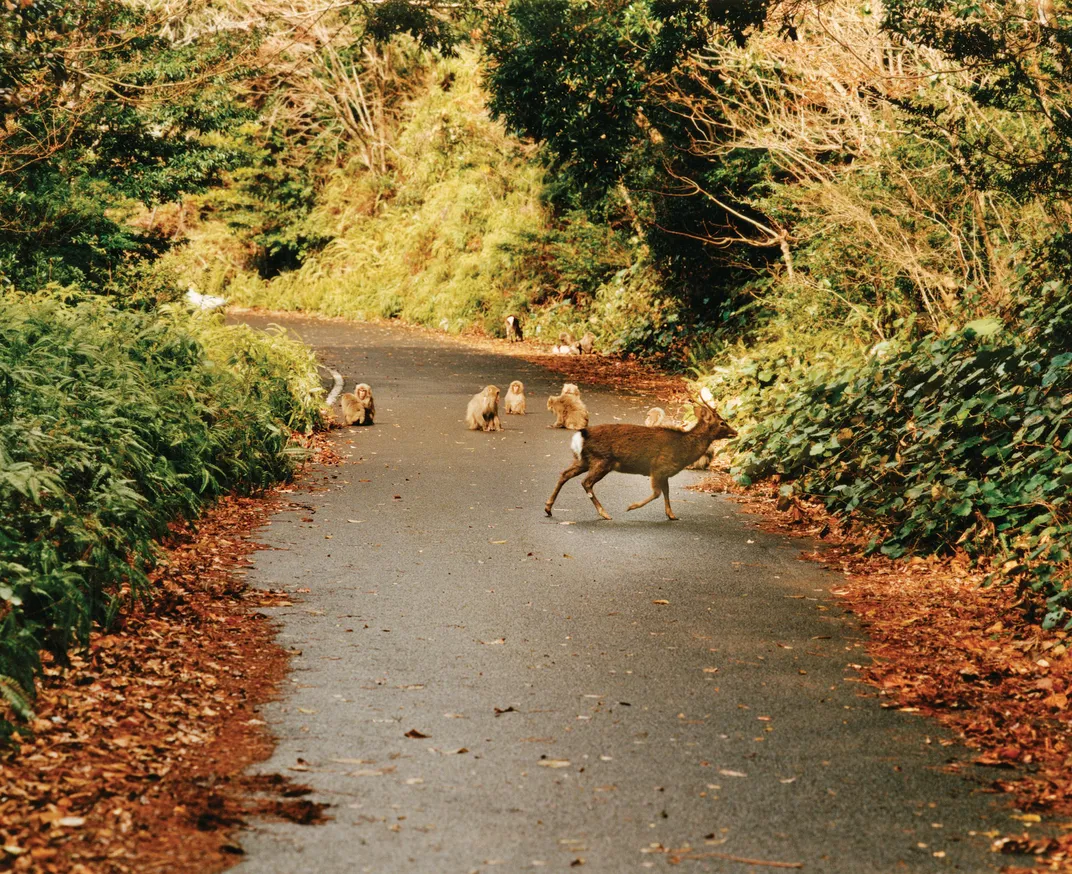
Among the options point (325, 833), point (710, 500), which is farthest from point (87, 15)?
point (325, 833)

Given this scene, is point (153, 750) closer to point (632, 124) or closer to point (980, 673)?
point (980, 673)

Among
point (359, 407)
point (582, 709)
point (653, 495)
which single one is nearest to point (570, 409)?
point (359, 407)

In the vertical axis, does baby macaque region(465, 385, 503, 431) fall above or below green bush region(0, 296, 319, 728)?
below

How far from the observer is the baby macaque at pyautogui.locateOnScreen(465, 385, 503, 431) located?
19.0 m

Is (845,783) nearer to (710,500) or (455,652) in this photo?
(455,652)

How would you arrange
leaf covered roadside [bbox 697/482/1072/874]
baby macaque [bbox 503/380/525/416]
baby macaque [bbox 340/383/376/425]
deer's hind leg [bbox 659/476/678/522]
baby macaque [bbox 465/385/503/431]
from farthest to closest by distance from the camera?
baby macaque [bbox 503/380/525/416] → baby macaque [bbox 340/383/376/425] → baby macaque [bbox 465/385/503/431] → deer's hind leg [bbox 659/476/678/522] → leaf covered roadside [bbox 697/482/1072/874]

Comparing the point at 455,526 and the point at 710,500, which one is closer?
the point at 455,526

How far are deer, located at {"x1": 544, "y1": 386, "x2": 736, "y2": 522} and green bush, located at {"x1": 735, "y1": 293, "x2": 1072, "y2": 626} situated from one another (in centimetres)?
142

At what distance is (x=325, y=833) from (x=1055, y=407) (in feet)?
24.5

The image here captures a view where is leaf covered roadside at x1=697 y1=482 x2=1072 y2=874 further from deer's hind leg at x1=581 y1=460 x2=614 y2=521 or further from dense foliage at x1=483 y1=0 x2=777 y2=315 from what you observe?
A: dense foliage at x1=483 y1=0 x2=777 y2=315

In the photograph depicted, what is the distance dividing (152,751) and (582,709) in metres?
2.17

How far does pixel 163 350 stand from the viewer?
14023 millimetres

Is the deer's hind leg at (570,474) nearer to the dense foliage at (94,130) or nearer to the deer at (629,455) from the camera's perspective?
the deer at (629,455)

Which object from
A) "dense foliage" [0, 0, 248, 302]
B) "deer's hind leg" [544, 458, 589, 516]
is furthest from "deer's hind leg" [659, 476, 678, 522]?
"dense foliage" [0, 0, 248, 302]
